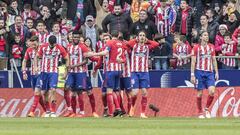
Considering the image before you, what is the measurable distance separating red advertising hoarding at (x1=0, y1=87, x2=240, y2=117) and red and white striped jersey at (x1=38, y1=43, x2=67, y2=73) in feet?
6.59

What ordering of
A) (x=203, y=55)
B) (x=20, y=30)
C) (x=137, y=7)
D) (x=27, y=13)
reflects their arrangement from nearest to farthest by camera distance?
1. (x=203, y=55)
2. (x=20, y=30)
3. (x=137, y=7)
4. (x=27, y=13)

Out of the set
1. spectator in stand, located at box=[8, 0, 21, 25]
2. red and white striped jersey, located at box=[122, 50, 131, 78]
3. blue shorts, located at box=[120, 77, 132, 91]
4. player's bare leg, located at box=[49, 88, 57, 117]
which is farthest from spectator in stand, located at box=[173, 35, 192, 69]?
spectator in stand, located at box=[8, 0, 21, 25]

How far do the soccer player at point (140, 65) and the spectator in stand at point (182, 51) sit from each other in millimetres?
1965

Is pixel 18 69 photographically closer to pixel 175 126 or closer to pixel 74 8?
pixel 74 8

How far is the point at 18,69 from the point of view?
30.3m

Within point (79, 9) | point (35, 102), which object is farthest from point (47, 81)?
point (79, 9)

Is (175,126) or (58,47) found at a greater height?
(58,47)

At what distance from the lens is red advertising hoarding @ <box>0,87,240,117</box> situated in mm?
28469

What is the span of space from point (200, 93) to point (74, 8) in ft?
26.2

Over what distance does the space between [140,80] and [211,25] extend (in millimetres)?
4129

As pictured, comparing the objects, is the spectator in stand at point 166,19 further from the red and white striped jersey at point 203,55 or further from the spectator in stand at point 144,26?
the red and white striped jersey at point 203,55

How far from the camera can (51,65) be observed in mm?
27922

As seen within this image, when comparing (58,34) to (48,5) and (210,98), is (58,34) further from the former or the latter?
(210,98)

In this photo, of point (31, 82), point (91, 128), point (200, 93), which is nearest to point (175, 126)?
point (91, 128)
